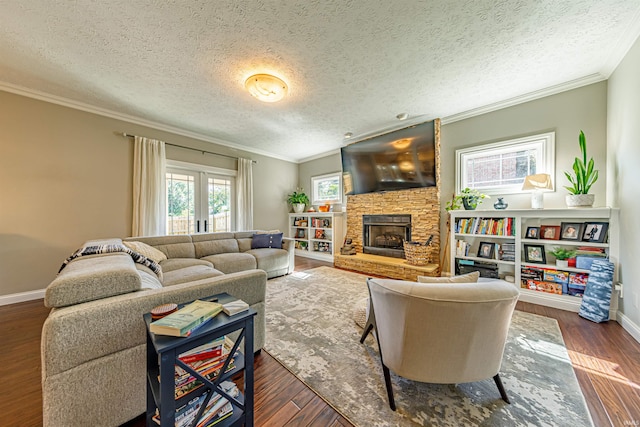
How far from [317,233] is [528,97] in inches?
171

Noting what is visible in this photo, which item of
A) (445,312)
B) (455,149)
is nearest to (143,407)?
(445,312)

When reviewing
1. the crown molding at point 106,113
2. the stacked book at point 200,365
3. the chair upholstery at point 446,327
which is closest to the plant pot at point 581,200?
the chair upholstery at point 446,327

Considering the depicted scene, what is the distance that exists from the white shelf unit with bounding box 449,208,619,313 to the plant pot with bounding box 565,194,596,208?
7 cm

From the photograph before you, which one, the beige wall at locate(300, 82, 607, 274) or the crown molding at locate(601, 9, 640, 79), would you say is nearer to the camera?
the crown molding at locate(601, 9, 640, 79)

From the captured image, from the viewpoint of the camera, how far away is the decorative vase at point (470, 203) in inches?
126

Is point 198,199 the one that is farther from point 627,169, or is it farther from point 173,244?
point 627,169

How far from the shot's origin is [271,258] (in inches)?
142

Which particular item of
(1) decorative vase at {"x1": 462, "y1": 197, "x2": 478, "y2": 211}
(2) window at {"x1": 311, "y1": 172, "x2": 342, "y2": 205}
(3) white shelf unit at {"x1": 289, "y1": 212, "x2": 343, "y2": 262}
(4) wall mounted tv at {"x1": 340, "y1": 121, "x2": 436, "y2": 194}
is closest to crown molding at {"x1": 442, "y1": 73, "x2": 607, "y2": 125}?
(4) wall mounted tv at {"x1": 340, "y1": 121, "x2": 436, "y2": 194}

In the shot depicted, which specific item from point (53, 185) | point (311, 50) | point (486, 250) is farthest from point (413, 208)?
point (53, 185)

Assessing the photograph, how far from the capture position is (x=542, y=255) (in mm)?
2752

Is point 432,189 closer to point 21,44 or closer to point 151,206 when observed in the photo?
point 151,206

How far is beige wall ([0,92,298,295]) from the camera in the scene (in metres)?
2.72

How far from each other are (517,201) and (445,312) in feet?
9.86

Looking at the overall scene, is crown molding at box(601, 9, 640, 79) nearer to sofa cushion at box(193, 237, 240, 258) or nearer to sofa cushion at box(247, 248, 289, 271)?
sofa cushion at box(247, 248, 289, 271)
